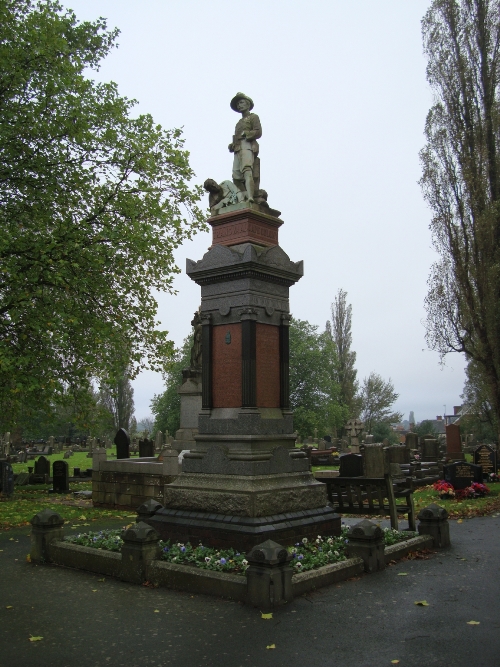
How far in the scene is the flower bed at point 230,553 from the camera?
24.3 ft

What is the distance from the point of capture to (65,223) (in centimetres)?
1538

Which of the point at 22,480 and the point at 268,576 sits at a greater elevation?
the point at 268,576

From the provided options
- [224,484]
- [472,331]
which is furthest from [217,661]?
[472,331]

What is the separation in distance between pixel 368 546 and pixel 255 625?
8.24 feet

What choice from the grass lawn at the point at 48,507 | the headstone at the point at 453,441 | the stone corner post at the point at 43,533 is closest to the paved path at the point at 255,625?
the stone corner post at the point at 43,533

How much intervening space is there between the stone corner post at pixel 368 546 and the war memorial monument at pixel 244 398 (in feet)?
2.53

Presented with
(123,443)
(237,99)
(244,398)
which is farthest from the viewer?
(123,443)

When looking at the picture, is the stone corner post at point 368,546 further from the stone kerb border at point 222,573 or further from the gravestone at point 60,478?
the gravestone at point 60,478

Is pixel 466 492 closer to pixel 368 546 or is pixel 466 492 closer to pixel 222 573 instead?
pixel 368 546

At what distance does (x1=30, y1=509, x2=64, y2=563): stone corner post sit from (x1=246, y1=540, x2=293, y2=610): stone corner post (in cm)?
384

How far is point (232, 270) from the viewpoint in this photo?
9.38 meters

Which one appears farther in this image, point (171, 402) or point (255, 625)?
point (171, 402)

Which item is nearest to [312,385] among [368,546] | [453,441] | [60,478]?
[453,441]

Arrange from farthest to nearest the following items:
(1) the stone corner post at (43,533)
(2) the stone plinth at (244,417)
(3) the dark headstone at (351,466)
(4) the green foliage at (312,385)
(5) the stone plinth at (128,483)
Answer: (4) the green foliage at (312,385) → (3) the dark headstone at (351,466) → (5) the stone plinth at (128,483) → (1) the stone corner post at (43,533) → (2) the stone plinth at (244,417)
